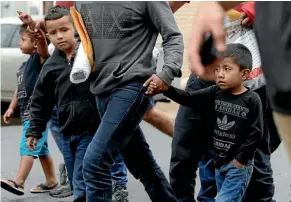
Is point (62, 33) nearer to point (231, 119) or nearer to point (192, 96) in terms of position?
point (192, 96)

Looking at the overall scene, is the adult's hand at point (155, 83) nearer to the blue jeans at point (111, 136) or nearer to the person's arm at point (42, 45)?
the blue jeans at point (111, 136)

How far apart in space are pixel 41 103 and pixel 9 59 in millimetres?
7235

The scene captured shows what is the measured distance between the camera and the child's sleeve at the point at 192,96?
5.02 m

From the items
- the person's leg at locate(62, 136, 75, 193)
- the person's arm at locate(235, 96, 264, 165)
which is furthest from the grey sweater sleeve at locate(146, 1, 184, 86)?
the person's leg at locate(62, 136, 75, 193)

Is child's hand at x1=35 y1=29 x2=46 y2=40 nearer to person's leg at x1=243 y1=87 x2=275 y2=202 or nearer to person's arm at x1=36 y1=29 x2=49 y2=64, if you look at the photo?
person's arm at x1=36 y1=29 x2=49 y2=64

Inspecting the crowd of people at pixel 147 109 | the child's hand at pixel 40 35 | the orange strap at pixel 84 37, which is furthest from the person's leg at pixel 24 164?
the orange strap at pixel 84 37

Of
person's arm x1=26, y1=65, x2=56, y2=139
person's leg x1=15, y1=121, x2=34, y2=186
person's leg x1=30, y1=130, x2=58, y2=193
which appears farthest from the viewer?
person's leg x1=30, y1=130, x2=58, y2=193

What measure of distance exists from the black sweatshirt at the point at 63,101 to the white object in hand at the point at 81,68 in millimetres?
388

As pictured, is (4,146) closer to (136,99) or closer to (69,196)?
(69,196)

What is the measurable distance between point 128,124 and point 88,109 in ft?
2.49

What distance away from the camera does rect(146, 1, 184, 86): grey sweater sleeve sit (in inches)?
190

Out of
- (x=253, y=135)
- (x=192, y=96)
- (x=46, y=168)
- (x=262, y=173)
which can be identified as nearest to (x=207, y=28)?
(x=253, y=135)

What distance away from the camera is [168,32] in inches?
191

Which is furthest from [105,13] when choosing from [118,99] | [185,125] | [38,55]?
[38,55]
